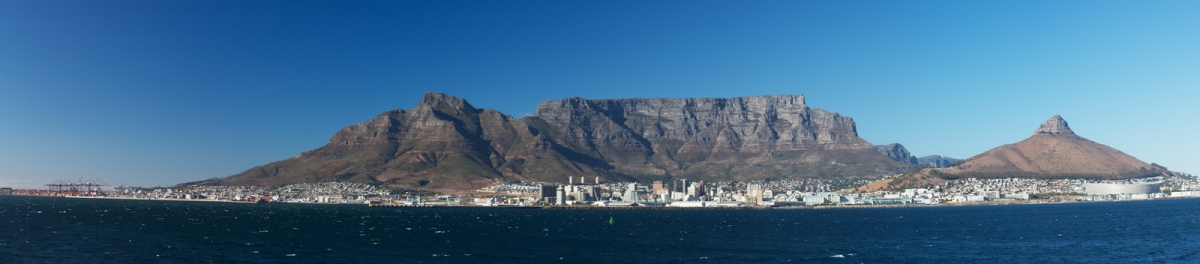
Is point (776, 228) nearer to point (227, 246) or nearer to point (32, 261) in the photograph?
point (227, 246)

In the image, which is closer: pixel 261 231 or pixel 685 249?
pixel 685 249

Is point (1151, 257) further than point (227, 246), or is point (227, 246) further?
point (227, 246)

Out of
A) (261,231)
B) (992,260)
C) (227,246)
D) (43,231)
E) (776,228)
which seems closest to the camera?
(992,260)

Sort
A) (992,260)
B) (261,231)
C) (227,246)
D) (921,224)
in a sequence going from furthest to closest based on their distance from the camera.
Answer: (921,224), (261,231), (227,246), (992,260)

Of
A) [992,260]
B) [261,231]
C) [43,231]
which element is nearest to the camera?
[992,260]

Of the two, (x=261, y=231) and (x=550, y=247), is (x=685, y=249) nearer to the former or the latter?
(x=550, y=247)

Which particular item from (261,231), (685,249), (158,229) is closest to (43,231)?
(158,229)

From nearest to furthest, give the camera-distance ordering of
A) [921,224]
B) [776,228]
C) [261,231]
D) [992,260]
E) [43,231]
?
[992,260]
[43,231]
[261,231]
[776,228]
[921,224]

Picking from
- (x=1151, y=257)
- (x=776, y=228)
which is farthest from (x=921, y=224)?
(x=1151, y=257)
